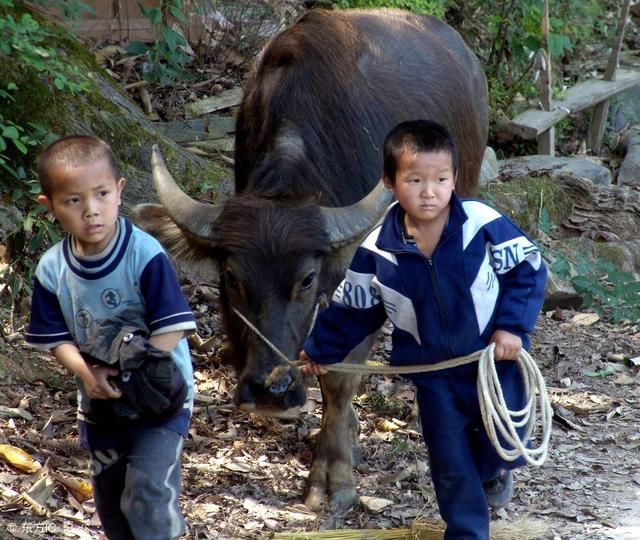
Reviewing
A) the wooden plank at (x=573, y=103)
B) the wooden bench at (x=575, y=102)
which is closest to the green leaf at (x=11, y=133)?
the wooden bench at (x=575, y=102)

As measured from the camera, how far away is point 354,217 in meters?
4.66

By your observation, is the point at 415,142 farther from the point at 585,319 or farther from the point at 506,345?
the point at 585,319

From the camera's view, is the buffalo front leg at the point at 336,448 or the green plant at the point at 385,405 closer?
the buffalo front leg at the point at 336,448

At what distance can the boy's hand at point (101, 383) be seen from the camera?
3225 millimetres

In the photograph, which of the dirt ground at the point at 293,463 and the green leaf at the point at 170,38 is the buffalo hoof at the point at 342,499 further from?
the green leaf at the point at 170,38

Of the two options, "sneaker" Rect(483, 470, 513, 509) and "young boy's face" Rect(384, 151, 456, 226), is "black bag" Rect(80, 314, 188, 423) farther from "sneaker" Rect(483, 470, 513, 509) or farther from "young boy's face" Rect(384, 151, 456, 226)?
"sneaker" Rect(483, 470, 513, 509)

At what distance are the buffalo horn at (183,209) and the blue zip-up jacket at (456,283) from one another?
3.65ft

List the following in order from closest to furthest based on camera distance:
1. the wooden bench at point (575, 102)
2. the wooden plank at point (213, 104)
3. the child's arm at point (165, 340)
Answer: the child's arm at point (165, 340), the wooden plank at point (213, 104), the wooden bench at point (575, 102)

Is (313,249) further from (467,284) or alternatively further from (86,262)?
(86,262)

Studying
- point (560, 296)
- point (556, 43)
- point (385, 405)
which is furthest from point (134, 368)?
point (556, 43)

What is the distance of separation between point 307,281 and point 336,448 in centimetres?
98

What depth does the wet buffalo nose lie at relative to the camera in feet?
13.9

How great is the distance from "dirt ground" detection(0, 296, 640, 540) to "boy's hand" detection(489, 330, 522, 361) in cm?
115

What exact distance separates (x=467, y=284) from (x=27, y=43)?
2960 millimetres
